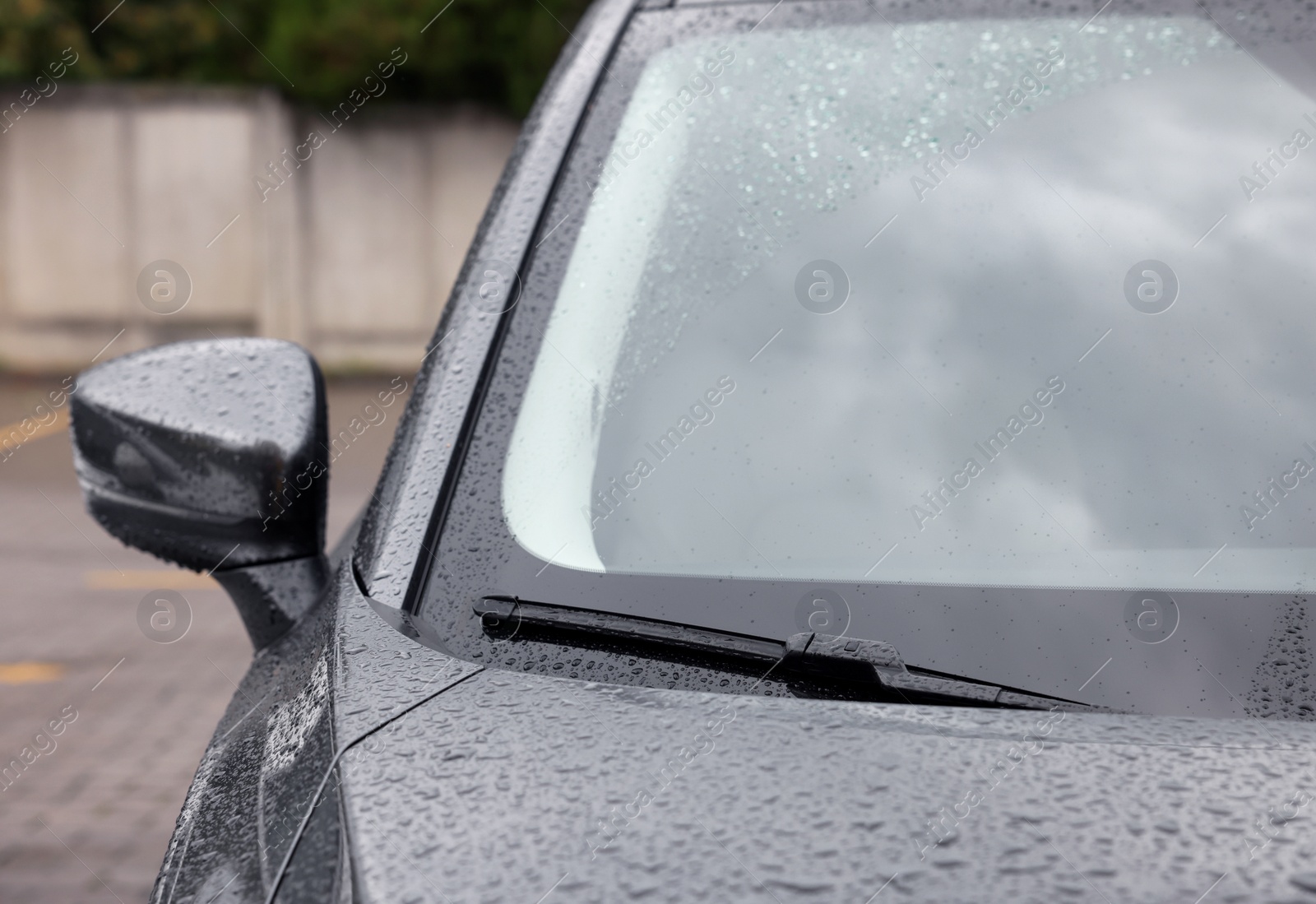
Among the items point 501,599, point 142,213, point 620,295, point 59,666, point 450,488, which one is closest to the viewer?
point 501,599

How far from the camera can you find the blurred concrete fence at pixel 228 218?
1347 cm

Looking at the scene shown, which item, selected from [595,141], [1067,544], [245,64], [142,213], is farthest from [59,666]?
[245,64]

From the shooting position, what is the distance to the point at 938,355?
4.19 feet

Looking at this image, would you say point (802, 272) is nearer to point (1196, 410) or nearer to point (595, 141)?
point (595, 141)

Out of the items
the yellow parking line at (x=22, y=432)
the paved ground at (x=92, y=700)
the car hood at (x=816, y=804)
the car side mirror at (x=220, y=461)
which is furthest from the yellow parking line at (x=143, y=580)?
the car hood at (x=816, y=804)

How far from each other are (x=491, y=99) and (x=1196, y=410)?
44.0 ft

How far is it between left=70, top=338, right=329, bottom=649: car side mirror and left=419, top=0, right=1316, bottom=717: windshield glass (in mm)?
319

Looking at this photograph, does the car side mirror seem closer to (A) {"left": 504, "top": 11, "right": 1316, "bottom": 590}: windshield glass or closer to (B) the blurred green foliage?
(A) {"left": 504, "top": 11, "right": 1316, "bottom": 590}: windshield glass

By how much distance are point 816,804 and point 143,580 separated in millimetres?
7273

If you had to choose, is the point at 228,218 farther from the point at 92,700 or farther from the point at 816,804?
the point at 816,804

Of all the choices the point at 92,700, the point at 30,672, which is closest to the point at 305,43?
the point at 30,672

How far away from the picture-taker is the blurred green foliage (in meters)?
13.2

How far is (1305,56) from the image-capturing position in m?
1.42

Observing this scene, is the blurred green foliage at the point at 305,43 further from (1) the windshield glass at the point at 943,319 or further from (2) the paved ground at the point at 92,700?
(1) the windshield glass at the point at 943,319
